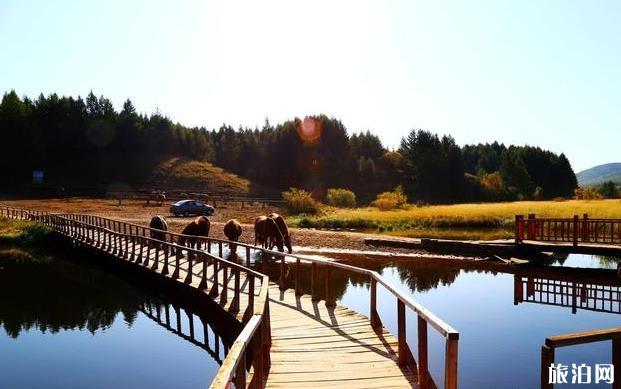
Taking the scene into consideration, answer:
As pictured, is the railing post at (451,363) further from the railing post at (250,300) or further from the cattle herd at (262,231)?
the cattle herd at (262,231)

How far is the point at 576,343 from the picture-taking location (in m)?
5.38

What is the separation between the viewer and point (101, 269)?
27953 mm

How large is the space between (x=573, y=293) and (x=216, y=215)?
37.2 metres

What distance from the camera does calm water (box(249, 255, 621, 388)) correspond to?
12359 mm

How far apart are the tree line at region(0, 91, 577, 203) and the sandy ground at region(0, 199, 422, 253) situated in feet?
71.8

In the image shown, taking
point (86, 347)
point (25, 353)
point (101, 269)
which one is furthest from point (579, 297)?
point (101, 269)

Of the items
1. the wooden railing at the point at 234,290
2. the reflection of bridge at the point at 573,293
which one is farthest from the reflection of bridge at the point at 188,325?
the reflection of bridge at the point at 573,293

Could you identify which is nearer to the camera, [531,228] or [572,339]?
[572,339]

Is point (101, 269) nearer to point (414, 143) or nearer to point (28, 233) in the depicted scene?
point (28, 233)

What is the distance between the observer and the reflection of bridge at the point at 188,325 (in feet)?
46.8

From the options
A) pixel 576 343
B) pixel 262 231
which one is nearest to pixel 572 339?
pixel 576 343

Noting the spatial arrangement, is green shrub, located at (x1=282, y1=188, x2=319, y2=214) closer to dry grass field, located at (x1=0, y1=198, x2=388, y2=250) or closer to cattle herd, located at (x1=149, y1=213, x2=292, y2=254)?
dry grass field, located at (x1=0, y1=198, x2=388, y2=250)

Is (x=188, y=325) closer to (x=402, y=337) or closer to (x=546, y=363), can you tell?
(x=402, y=337)

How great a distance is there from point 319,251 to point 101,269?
1237 centimetres
